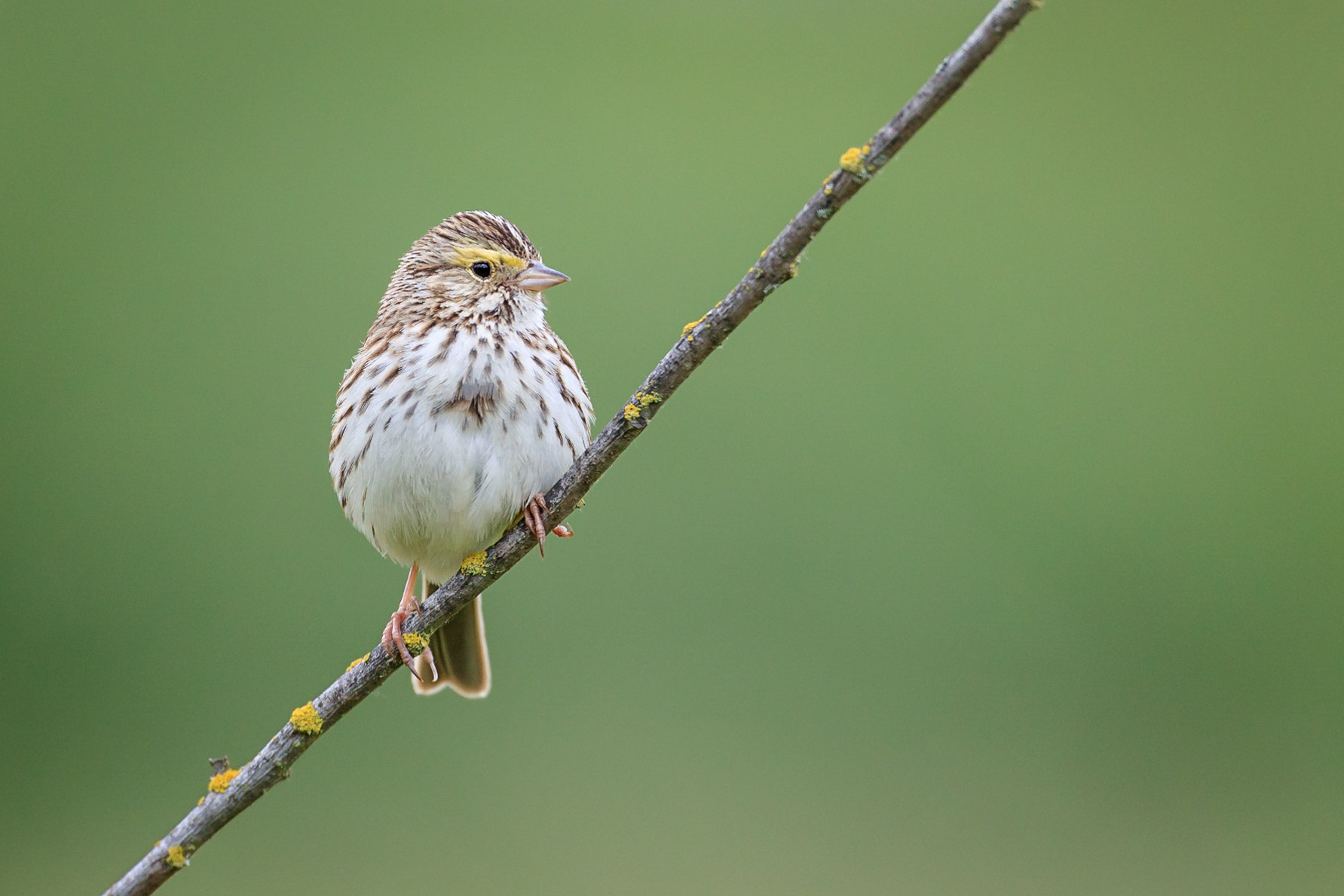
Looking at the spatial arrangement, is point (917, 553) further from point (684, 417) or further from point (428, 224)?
point (428, 224)

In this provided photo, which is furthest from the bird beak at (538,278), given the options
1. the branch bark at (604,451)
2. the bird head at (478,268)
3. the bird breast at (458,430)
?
the branch bark at (604,451)

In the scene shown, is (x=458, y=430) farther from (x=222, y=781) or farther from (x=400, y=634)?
(x=222, y=781)

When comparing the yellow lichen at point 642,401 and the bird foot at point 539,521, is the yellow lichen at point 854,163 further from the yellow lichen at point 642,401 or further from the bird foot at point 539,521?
the bird foot at point 539,521

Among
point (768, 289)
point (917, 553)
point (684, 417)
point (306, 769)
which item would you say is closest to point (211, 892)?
point (306, 769)

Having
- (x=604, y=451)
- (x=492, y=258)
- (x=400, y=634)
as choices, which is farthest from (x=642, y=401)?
(x=492, y=258)

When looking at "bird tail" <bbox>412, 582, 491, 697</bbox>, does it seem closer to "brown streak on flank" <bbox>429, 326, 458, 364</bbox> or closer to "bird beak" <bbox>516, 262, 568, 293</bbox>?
"brown streak on flank" <bbox>429, 326, 458, 364</bbox>

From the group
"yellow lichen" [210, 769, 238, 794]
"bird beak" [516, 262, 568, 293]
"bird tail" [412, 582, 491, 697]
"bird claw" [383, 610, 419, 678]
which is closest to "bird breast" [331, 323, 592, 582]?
"bird beak" [516, 262, 568, 293]

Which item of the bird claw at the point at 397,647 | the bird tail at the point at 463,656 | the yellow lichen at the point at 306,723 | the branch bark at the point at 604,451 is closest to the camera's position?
the branch bark at the point at 604,451

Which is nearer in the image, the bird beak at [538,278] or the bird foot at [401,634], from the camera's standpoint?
the bird foot at [401,634]
